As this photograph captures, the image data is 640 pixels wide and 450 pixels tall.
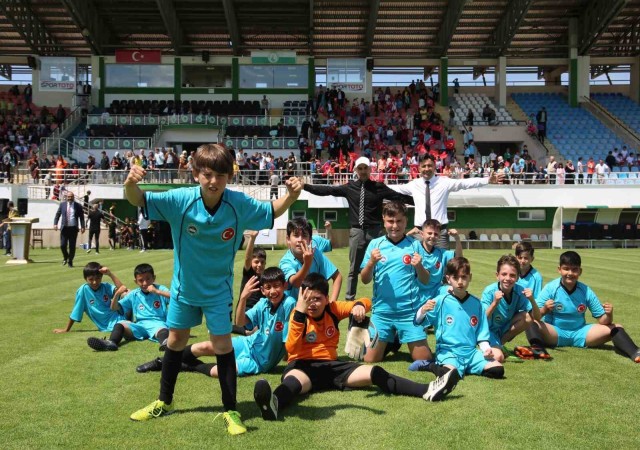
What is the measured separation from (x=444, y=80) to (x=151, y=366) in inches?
1724

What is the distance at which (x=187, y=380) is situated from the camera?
639cm

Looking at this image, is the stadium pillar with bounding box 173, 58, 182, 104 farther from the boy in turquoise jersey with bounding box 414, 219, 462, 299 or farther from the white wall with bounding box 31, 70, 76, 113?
the boy in turquoise jersey with bounding box 414, 219, 462, 299

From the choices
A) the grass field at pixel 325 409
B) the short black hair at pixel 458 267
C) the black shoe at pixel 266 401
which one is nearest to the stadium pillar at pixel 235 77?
the grass field at pixel 325 409

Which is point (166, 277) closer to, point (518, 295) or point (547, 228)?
point (518, 295)

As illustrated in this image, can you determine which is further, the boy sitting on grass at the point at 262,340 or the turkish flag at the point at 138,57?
the turkish flag at the point at 138,57

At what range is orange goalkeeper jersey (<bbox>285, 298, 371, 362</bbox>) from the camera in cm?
602

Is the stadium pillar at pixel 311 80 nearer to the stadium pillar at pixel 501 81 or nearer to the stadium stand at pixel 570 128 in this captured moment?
the stadium pillar at pixel 501 81

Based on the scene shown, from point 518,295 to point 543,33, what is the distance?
44.3 m

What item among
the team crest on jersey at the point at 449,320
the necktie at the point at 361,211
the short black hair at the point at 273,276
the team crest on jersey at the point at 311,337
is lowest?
the team crest on jersey at the point at 311,337

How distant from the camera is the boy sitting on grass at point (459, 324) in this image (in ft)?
21.3

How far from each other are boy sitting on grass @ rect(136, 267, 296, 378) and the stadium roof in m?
37.6

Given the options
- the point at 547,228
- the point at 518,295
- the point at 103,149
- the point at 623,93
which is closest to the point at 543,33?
the point at 623,93

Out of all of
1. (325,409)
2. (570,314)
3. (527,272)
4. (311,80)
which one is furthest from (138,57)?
(325,409)

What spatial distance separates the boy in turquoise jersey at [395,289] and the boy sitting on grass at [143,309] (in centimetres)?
260
